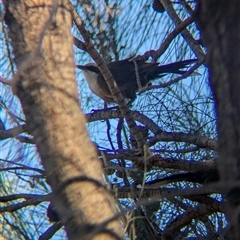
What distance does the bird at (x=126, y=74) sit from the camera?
283 cm

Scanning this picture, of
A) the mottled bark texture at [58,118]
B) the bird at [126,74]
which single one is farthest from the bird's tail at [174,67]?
the mottled bark texture at [58,118]

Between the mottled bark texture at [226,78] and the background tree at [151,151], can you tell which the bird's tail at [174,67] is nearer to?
the background tree at [151,151]

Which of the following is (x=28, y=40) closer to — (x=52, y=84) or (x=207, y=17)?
(x=52, y=84)

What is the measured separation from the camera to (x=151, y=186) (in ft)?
5.93

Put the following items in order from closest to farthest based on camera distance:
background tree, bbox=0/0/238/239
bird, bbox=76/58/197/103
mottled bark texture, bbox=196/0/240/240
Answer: mottled bark texture, bbox=196/0/240/240 → background tree, bbox=0/0/238/239 → bird, bbox=76/58/197/103

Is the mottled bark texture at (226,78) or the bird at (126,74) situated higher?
the bird at (126,74)

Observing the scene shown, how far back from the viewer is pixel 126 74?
127 inches

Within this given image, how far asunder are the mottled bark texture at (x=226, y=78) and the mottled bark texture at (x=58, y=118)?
0.19 m

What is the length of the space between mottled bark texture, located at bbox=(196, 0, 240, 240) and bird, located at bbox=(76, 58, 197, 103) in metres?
1.75

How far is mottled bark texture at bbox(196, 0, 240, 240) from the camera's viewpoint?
88 centimetres

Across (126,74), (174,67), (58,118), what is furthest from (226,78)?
(126,74)

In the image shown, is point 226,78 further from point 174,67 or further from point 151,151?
point 174,67

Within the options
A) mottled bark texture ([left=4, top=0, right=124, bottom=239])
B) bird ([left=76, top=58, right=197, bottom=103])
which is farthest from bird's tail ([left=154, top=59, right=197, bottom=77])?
mottled bark texture ([left=4, top=0, right=124, bottom=239])

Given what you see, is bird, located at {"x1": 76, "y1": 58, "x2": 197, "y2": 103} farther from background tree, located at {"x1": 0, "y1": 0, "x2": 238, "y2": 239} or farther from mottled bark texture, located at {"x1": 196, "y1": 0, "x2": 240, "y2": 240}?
mottled bark texture, located at {"x1": 196, "y1": 0, "x2": 240, "y2": 240}
